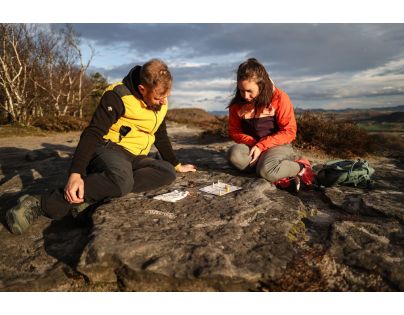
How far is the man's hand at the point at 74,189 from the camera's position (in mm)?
2600

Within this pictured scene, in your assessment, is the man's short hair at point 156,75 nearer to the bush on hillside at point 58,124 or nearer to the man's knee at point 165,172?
the man's knee at point 165,172

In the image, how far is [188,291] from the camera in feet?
6.05

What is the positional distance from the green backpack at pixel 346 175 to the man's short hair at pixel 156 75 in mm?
1951

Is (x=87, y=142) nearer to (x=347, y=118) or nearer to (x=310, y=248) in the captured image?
(x=310, y=248)

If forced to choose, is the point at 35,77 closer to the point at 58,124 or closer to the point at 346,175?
the point at 58,124

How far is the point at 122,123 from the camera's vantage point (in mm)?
3211

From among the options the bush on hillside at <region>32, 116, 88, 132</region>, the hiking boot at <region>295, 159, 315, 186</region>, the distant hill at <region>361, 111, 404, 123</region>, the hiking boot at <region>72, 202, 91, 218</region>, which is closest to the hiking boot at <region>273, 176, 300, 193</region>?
the hiking boot at <region>295, 159, 315, 186</region>

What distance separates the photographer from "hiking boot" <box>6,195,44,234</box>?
8.39 feet

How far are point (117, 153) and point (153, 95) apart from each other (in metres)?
0.63

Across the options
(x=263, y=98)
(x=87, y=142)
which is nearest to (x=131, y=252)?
(x=87, y=142)

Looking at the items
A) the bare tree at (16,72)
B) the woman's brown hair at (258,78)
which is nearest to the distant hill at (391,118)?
the woman's brown hair at (258,78)

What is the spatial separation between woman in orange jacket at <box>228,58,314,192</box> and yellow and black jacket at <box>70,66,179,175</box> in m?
0.99

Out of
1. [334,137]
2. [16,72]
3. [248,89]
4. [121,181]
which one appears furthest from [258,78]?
[16,72]

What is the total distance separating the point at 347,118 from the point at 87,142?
5984 mm
